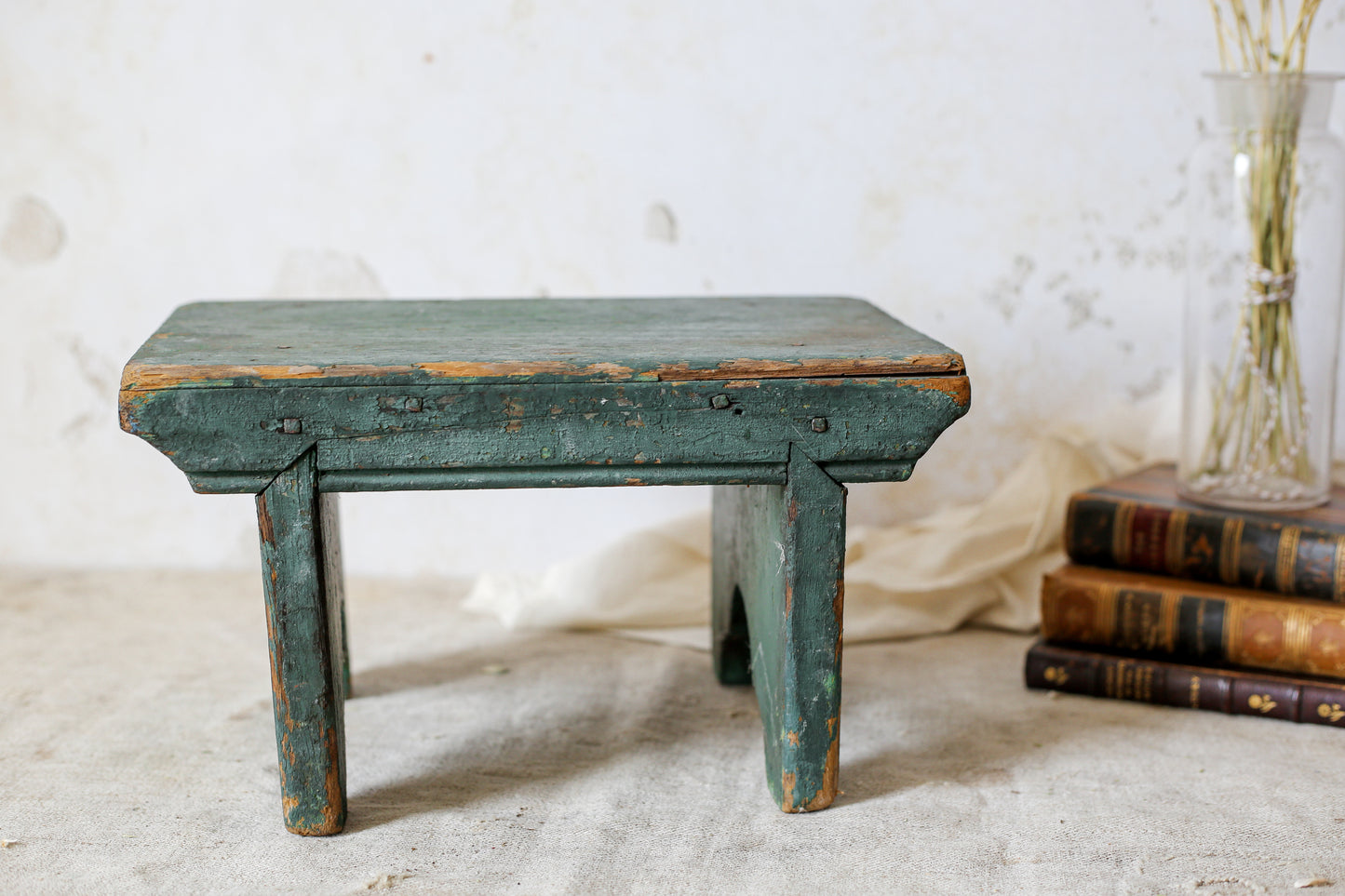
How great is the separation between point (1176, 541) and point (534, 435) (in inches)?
37.8

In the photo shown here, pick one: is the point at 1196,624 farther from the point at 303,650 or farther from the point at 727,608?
the point at 303,650

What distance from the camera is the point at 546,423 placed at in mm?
1197

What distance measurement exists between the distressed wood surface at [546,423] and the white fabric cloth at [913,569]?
732 millimetres

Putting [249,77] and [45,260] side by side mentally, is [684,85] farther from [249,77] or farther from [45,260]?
[45,260]

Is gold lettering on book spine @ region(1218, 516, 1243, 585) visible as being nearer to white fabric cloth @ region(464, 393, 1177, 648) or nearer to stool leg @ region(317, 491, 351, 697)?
white fabric cloth @ region(464, 393, 1177, 648)

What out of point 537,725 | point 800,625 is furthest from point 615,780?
point 800,625

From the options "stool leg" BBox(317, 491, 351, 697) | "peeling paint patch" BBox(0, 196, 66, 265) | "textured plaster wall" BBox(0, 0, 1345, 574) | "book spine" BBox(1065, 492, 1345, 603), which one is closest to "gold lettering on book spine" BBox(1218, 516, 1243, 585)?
"book spine" BBox(1065, 492, 1345, 603)

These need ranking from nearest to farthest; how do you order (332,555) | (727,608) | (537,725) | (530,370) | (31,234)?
(530,370) → (332,555) → (537,725) → (727,608) → (31,234)

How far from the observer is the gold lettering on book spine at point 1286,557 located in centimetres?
162

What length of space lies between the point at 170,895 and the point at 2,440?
4.31 feet

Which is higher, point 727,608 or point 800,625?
point 800,625

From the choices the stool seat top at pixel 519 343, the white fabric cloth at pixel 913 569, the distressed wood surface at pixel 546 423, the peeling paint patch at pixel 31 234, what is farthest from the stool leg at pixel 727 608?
the peeling paint patch at pixel 31 234

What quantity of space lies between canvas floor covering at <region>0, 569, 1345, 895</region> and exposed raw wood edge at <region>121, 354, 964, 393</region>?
0.48 metres

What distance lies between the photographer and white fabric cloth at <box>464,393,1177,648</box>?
A: 76.7 inches
